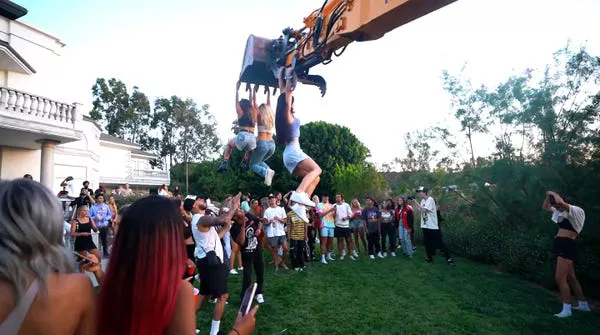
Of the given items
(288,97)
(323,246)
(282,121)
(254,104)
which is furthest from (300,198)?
(323,246)

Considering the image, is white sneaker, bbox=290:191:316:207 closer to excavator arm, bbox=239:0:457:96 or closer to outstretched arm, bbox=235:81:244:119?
excavator arm, bbox=239:0:457:96

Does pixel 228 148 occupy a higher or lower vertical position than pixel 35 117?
lower

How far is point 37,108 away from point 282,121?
34.8 feet

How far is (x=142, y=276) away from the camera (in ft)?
4.98

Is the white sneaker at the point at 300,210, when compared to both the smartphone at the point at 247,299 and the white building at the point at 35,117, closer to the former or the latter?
the smartphone at the point at 247,299

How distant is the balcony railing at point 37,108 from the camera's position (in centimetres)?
1091

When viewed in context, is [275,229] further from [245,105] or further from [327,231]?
[245,105]

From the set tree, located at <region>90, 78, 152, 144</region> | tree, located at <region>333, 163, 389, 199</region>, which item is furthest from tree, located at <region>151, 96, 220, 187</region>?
tree, located at <region>333, 163, 389, 199</region>

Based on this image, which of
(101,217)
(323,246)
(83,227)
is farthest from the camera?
(323,246)

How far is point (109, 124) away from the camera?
3678 centimetres

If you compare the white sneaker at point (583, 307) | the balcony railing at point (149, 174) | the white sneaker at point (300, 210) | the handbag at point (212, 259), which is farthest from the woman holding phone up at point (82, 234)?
the balcony railing at point (149, 174)

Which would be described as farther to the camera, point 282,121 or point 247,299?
point 282,121

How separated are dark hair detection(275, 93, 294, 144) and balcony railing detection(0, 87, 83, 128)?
32.9ft

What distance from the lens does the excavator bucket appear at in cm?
520
